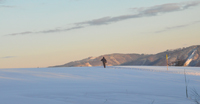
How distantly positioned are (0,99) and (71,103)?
1.99 metres

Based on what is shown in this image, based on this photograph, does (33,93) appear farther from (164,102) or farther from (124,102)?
(164,102)

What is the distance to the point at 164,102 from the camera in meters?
8.47

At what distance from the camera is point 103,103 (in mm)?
7895

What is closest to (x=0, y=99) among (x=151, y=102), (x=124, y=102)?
(x=124, y=102)

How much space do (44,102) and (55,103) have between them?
31cm

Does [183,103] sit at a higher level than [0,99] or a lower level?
lower

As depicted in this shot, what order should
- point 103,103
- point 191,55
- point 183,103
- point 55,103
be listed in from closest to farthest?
1. point 55,103
2. point 103,103
3. point 183,103
4. point 191,55

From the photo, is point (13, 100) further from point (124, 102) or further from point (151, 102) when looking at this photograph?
point (151, 102)

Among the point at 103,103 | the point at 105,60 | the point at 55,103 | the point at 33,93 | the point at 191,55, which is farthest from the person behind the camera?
the point at 191,55

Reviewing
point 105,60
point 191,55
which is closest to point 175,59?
point 191,55

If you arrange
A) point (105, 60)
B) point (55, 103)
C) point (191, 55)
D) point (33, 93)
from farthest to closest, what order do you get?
point (191, 55) < point (105, 60) < point (33, 93) < point (55, 103)

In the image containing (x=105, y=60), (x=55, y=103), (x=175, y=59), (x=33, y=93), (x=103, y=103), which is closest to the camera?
(x=55, y=103)

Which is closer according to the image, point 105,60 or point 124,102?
point 124,102

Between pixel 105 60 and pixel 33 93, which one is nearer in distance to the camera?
pixel 33 93
